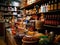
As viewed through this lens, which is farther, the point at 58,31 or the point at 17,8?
the point at 17,8

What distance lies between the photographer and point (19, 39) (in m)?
2.79

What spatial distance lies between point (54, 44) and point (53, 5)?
5.83 feet

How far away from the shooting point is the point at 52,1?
12.0 feet

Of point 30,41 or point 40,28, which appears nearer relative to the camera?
point 30,41

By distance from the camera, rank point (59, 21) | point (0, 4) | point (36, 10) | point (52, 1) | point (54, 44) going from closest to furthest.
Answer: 1. point (54, 44)
2. point (59, 21)
3. point (52, 1)
4. point (36, 10)
5. point (0, 4)

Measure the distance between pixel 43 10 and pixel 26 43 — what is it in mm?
2294

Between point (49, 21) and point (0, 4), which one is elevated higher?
point (0, 4)

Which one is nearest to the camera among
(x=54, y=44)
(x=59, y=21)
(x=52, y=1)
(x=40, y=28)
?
(x=54, y=44)

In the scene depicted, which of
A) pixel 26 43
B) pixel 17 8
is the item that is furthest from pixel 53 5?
pixel 17 8

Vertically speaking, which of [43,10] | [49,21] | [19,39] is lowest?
[19,39]

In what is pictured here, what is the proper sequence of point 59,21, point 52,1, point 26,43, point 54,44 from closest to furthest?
1. point 54,44
2. point 26,43
3. point 59,21
4. point 52,1

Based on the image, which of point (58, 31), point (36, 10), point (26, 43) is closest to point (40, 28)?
point (58, 31)

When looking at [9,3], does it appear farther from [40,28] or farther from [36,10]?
[40,28]

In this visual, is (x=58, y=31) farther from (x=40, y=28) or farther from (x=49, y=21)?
(x=40, y=28)
